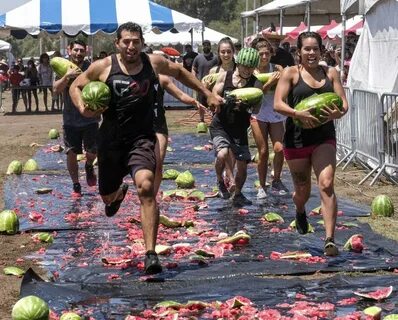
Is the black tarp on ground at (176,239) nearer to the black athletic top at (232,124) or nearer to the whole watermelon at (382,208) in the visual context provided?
the whole watermelon at (382,208)

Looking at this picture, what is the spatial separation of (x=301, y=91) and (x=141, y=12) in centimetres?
2209

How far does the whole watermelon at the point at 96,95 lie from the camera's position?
8430mm

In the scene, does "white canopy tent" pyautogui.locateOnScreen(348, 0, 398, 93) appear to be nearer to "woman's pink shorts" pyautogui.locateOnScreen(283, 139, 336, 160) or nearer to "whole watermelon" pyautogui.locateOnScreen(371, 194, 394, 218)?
"whole watermelon" pyautogui.locateOnScreen(371, 194, 394, 218)

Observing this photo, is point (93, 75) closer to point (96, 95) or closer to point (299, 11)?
point (96, 95)

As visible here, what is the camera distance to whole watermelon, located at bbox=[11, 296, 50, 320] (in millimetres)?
6375

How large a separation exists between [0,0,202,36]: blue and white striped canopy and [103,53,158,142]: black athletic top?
21560 mm

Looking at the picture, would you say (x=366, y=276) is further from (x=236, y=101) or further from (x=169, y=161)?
(x=169, y=161)

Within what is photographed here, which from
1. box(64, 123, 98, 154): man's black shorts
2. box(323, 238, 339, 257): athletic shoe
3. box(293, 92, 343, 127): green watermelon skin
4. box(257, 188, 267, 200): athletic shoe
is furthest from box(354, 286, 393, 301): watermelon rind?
box(64, 123, 98, 154): man's black shorts

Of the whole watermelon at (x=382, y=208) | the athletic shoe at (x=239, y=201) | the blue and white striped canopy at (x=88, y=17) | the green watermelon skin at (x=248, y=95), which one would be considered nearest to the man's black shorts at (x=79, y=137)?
the athletic shoe at (x=239, y=201)

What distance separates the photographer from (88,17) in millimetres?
30172

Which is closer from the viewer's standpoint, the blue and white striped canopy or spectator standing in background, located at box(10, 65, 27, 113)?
the blue and white striped canopy

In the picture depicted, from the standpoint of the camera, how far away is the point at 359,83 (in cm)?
1769

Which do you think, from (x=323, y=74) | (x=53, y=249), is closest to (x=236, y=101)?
(x=323, y=74)

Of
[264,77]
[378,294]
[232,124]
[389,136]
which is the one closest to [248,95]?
[232,124]
